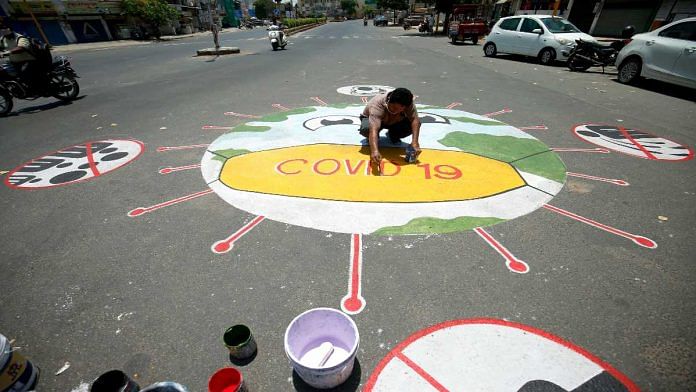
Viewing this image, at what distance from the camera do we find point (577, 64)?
1166 centimetres

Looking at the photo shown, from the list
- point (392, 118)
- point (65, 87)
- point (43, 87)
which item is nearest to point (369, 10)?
point (65, 87)

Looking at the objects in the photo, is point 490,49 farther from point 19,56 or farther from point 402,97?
point 19,56

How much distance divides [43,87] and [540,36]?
17930 millimetres

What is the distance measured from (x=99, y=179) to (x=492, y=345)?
5487 millimetres

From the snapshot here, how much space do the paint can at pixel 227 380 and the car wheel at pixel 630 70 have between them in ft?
43.9

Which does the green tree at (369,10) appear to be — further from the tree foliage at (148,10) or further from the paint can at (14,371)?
the paint can at (14,371)

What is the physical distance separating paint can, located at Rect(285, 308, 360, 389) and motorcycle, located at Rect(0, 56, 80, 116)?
34.4 feet

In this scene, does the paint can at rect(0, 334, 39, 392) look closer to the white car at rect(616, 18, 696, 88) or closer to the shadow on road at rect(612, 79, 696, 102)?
the white car at rect(616, 18, 696, 88)

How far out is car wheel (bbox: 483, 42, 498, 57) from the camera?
1516 centimetres

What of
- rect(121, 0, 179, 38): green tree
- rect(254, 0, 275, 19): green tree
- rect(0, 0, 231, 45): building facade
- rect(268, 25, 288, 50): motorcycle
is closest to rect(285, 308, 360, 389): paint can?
rect(268, 25, 288, 50): motorcycle

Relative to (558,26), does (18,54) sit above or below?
below

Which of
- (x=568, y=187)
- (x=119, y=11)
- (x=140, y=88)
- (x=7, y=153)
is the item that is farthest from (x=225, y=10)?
(x=568, y=187)

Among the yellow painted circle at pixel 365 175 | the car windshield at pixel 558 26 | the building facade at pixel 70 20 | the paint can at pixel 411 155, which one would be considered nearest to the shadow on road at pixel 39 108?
the yellow painted circle at pixel 365 175

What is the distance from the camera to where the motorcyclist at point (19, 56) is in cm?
738
